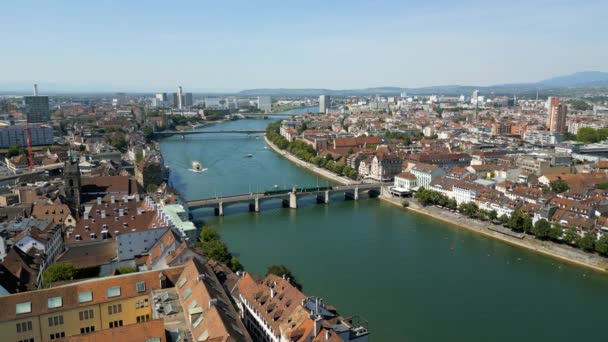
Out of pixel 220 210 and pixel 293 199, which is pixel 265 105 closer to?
pixel 293 199

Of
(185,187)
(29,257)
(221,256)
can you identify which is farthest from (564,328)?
(185,187)

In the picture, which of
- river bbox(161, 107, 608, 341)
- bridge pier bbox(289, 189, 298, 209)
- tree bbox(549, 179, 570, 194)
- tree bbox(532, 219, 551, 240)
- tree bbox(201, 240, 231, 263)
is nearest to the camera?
river bbox(161, 107, 608, 341)

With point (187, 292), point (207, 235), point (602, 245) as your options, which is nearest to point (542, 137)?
point (602, 245)

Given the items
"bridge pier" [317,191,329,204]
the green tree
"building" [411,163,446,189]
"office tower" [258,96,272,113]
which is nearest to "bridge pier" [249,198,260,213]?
"bridge pier" [317,191,329,204]

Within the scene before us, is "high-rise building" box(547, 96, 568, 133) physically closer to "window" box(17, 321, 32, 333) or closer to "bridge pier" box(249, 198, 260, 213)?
"bridge pier" box(249, 198, 260, 213)

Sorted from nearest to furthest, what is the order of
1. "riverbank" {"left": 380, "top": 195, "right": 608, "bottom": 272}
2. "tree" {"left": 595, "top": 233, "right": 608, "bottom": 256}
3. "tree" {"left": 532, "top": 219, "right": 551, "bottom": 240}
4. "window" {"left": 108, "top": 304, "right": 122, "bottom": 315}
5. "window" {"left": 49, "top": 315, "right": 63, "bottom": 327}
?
1. "window" {"left": 49, "top": 315, "right": 63, "bottom": 327}
2. "window" {"left": 108, "top": 304, "right": 122, "bottom": 315}
3. "tree" {"left": 595, "top": 233, "right": 608, "bottom": 256}
4. "riverbank" {"left": 380, "top": 195, "right": 608, "bottom": 272}
5. "tree" {"left": 532, "top": 219, "right": 551, "bottom": 240}

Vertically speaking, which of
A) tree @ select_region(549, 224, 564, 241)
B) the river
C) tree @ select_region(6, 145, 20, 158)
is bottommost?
the river

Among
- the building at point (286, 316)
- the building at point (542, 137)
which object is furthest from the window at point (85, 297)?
the building at point (542, 137)

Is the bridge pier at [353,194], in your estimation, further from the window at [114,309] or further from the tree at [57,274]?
the window at [114,309]
